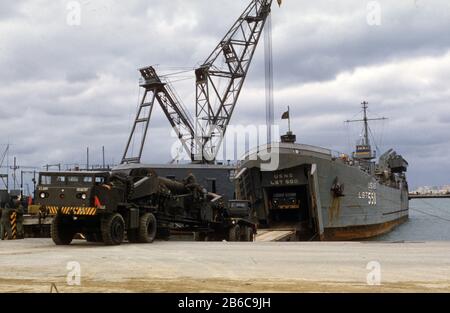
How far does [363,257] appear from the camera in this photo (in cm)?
1088

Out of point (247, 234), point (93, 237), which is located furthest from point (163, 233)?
point (247, 234)

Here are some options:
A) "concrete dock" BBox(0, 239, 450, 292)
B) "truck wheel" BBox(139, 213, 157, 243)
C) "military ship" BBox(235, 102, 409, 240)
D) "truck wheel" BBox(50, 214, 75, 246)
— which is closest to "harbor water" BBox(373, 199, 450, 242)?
"military ship" BBox(235, 102, 409, 240)

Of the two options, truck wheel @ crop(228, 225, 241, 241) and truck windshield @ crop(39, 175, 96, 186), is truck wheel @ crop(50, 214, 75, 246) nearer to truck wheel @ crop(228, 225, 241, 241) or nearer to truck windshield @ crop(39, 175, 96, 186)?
truck windshield @ crop(39, 175, 96, 186)

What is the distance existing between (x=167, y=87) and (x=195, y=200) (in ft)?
85.2

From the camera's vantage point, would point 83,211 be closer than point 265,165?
Yes

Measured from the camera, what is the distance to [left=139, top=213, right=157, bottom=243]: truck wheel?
15727 mm

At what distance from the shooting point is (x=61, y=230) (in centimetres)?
1543

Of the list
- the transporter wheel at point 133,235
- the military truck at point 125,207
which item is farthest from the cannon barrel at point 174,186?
the transporter wheel at point 133,235

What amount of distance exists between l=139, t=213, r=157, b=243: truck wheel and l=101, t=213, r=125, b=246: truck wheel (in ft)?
2.59

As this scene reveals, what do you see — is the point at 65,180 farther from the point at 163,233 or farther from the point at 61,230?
the point at 163,233

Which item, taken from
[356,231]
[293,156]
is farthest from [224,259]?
[356,231]

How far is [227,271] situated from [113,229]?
22.5ft

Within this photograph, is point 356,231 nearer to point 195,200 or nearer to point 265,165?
point 265,165

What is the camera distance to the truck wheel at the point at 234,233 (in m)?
19.8
